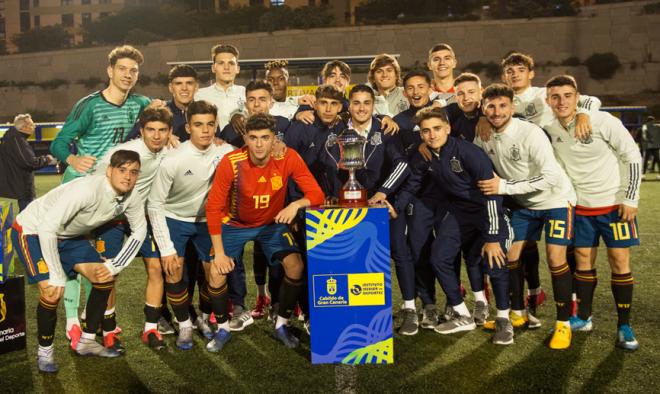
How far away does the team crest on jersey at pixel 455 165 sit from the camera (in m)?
4.71

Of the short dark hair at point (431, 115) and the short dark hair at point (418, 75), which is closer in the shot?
the short dark hair at point (431, 115)

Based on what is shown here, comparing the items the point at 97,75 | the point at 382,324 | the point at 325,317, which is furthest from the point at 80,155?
the point at 97,75

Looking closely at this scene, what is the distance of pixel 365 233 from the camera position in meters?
4.11

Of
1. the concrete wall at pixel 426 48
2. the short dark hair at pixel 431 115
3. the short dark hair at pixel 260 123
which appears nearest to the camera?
the short dark hair at pixel 260 123

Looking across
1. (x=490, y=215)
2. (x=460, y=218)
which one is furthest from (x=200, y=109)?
(x=490, y=215)

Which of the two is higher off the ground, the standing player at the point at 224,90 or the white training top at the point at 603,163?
the standing player at the point at 224,90

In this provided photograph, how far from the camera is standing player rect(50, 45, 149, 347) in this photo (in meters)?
4.88

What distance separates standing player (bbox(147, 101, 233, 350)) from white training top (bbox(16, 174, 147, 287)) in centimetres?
16

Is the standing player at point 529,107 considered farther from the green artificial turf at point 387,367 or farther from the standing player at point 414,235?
the standing player at point 414,235

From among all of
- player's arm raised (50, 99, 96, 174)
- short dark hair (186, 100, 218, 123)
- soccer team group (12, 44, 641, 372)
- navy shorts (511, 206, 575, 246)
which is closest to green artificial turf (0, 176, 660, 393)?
soccer team group (12, 44, 641, 372)

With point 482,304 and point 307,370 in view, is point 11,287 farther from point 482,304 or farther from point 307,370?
point 482,304

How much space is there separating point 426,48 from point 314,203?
1441 inches

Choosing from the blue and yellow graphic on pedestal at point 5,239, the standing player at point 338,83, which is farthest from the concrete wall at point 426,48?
the blue and yellow graphic on pedestal at point 5,239

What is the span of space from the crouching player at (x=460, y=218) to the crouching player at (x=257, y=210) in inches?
34.6
